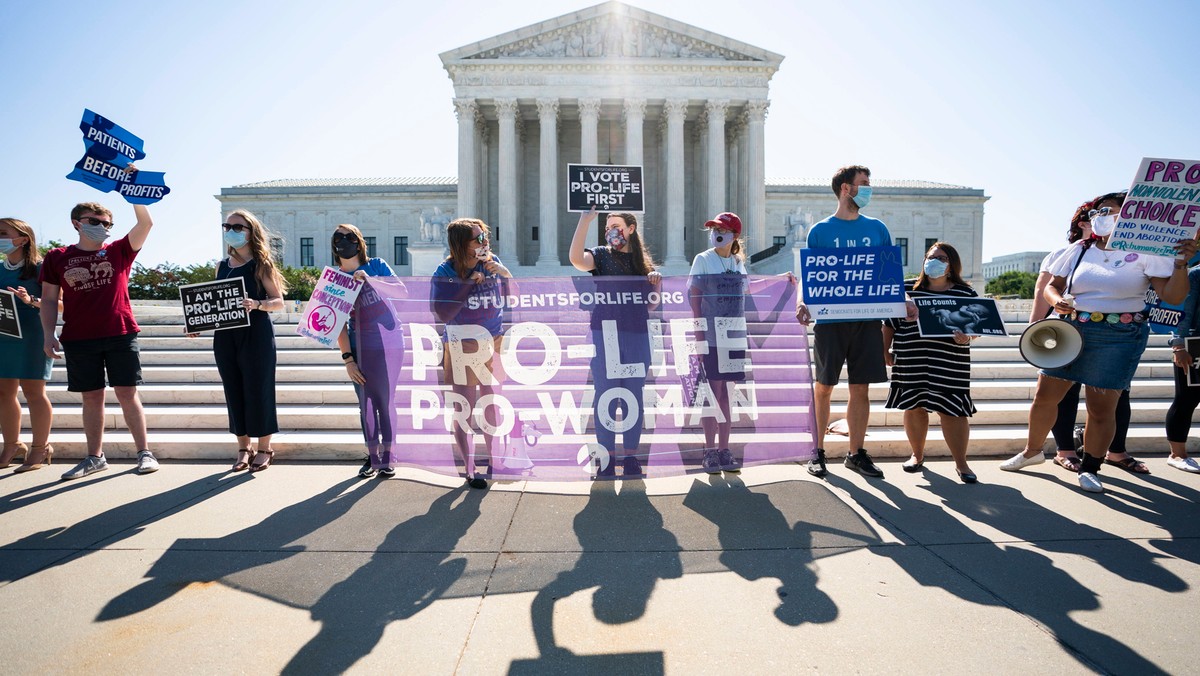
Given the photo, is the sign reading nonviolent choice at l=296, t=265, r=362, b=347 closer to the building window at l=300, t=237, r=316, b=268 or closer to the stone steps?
the stone steps

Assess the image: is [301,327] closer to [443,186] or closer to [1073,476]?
[1073,476]

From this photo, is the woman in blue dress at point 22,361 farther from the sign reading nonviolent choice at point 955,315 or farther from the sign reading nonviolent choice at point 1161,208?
the sign reading nonviolent choice at point 1161,208

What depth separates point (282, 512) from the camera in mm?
4273

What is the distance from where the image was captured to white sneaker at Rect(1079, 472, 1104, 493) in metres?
4.66

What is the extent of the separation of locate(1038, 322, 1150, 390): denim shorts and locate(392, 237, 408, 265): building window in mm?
47751

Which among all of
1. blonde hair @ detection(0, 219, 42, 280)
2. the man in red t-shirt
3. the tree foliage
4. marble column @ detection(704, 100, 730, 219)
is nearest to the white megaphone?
the man in red t-shirt

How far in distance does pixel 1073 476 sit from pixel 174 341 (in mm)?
11908

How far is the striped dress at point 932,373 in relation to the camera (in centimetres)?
509

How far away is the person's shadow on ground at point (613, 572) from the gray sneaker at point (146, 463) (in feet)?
13.0

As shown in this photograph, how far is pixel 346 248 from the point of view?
5098mm

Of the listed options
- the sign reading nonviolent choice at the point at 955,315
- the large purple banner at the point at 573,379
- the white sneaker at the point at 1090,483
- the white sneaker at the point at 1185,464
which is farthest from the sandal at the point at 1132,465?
the large purple banner at the point at 573,379

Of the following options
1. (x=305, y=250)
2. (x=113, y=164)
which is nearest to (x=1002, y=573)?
(x=113, y=164)

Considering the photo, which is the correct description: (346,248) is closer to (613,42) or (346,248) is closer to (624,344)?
(624,344)

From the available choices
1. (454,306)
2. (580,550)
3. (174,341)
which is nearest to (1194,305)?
(580,550)
